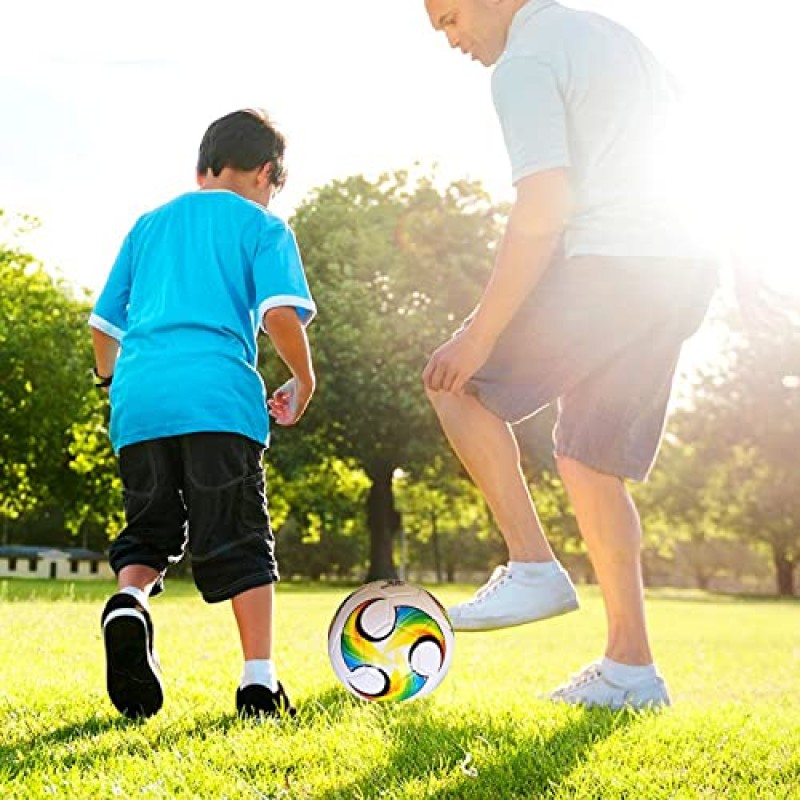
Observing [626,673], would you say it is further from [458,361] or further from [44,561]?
[44,561]

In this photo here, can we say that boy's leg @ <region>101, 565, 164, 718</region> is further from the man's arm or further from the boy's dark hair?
the boy's dark hair

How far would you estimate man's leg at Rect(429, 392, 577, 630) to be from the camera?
12.0 feet

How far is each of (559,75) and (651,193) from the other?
49 centimetres

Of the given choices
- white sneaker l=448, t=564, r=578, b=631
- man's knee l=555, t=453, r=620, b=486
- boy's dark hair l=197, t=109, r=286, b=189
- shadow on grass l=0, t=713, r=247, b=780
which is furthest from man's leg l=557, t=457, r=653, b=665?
boy's dark hair l=197, t=109, r=286, b=189

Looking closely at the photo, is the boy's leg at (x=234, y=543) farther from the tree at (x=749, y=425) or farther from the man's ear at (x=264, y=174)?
the tree at (x=749, y=425)

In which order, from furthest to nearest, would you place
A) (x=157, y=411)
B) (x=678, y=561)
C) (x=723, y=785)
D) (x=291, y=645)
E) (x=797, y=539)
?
(x=678, y=561)
(x=797, y=539)
(x=291, y=645)
(x=157, y=411)
(x=723, y=785)

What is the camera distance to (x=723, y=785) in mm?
2631

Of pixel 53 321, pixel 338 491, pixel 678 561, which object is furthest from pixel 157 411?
pixel 678 561

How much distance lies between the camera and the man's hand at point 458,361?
3.53 meters

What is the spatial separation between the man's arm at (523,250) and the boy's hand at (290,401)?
0.63 metres

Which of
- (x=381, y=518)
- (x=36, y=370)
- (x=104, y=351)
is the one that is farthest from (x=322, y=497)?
(x=104, y=351)

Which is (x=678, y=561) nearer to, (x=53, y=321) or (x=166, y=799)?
(x=53, y=321)

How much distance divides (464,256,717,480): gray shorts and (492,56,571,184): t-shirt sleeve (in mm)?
363

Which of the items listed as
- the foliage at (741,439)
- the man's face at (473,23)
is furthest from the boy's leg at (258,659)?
the foliage at (741,439)
